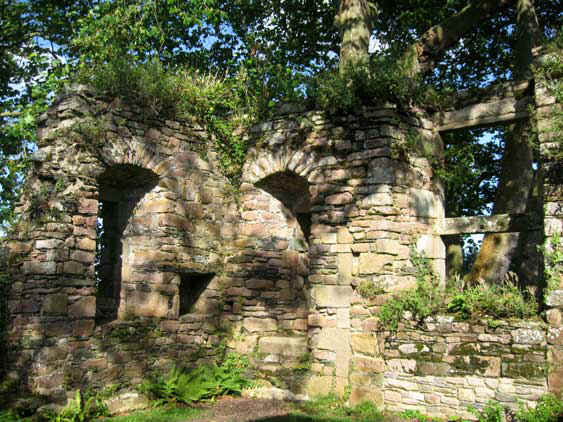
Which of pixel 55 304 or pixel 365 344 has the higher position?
pixel 55 304

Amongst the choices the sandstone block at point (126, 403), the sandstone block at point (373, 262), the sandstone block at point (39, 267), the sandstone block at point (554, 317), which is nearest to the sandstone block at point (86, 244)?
the sandstone block at point (39, 267)

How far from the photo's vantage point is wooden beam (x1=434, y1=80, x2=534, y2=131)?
696 cm

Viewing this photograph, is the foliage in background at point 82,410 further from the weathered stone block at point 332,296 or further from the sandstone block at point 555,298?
the sandstone block at point 555,298

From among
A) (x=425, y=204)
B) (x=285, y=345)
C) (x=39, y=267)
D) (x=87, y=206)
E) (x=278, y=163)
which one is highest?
(x=278, y=163)

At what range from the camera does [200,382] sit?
754cm

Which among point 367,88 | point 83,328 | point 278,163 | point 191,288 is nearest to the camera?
point 83,328

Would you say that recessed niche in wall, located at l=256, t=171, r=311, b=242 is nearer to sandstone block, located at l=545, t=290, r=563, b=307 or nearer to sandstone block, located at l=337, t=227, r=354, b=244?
sandstone block, located at l=337, t=227, r=354, b=244

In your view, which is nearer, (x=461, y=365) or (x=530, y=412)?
(x=530, y=412)

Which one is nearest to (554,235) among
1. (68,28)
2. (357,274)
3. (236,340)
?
(357,274)

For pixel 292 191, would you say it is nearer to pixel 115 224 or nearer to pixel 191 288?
pixel 191 288

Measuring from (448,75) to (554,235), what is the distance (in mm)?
8796

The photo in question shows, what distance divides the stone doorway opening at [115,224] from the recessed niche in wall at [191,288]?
103cm

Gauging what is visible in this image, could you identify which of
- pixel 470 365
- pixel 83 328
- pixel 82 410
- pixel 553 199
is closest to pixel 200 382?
pixel 82 410

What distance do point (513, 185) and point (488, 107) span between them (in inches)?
122
